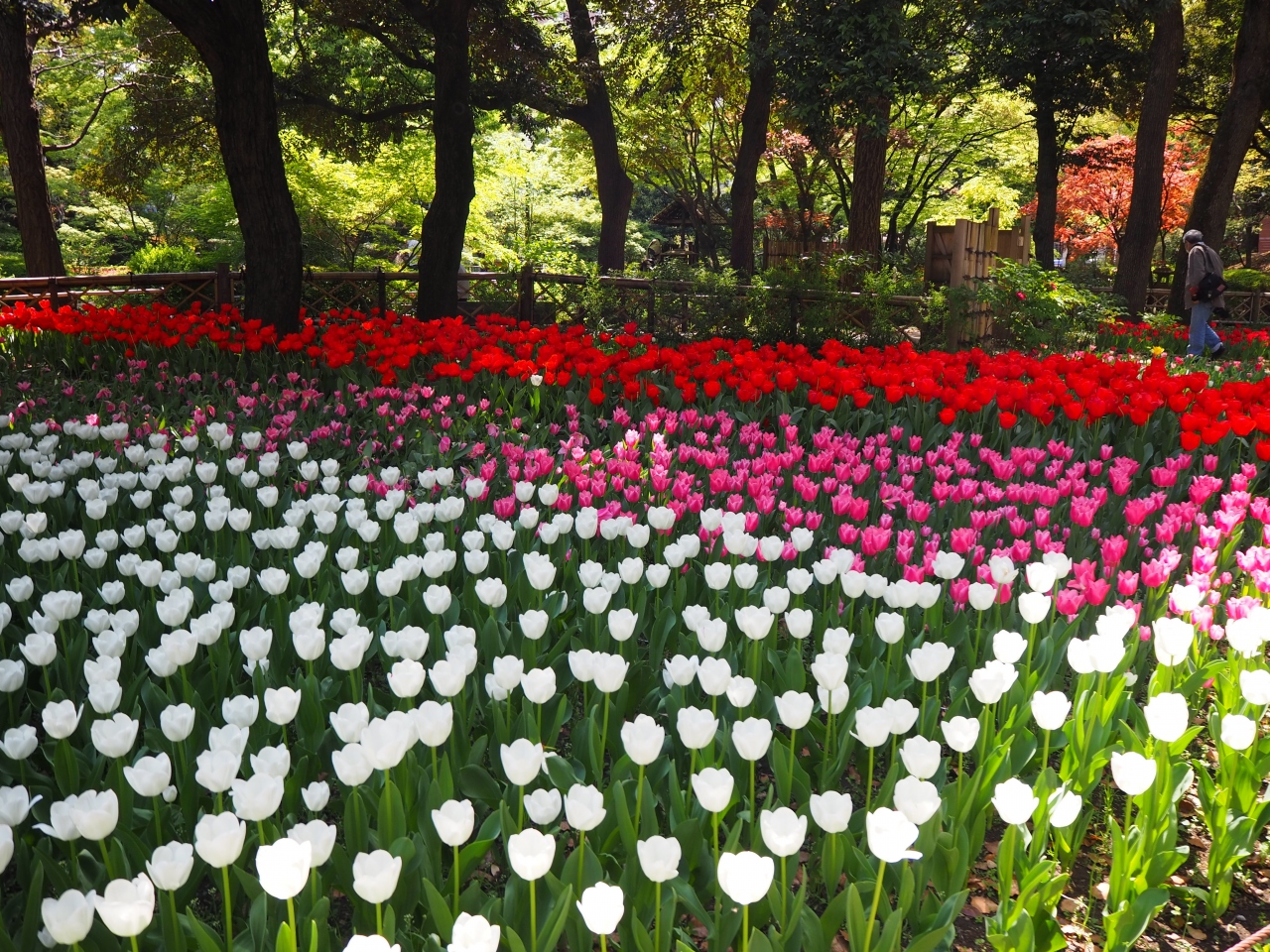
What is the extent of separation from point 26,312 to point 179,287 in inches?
155

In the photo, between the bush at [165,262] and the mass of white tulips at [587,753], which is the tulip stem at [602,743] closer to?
the mass of white tulips at [587,753]

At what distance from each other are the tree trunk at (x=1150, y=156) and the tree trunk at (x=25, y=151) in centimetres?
1539

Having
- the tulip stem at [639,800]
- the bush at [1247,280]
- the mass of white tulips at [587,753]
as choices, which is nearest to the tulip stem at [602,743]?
the mass of white tulips at [587,753]

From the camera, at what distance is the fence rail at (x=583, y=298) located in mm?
11422

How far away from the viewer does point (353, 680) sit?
273cm

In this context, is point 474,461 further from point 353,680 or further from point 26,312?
point 26,312

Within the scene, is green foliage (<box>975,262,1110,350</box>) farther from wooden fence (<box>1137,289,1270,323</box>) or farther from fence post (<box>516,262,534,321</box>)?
wooden fence (<box>1137,289,1270,323</box>)

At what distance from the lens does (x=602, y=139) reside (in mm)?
17344

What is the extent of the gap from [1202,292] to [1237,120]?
4.70 metres

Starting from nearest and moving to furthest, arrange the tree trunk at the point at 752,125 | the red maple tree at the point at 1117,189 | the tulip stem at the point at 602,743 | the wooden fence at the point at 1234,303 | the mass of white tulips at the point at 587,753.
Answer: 1. the mass of white tulips at the point at 587,753
2. the tulip stem at the point at 602,743
3. the tree trunk at the point at 752,125
4. the wooden fence at the point at 1234,303
5. the red maple tree at the point at 1117,189

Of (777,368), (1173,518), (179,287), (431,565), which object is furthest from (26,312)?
(1173,518)

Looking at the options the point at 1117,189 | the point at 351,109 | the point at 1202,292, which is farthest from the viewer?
the point at 1117,189

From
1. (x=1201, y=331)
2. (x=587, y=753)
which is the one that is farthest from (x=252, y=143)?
(x=1201, y=331)

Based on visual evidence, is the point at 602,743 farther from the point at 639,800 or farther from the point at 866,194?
the point at 866,194
